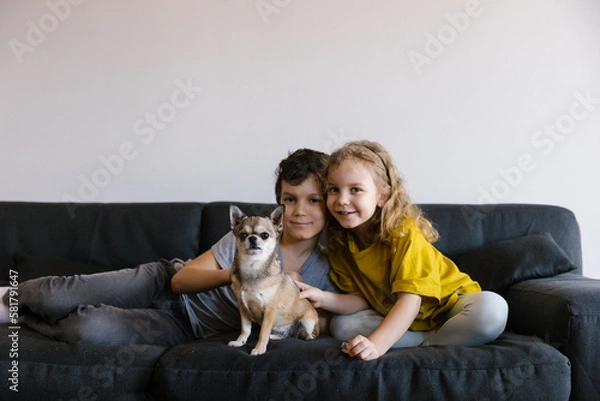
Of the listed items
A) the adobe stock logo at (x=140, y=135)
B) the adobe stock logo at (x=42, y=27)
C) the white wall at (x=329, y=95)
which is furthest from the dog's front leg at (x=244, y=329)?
the adobe stock logo at (x=42, y=27)

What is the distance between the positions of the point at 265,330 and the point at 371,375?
15.1 inches

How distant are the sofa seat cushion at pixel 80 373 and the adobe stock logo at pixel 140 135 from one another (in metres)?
1.53

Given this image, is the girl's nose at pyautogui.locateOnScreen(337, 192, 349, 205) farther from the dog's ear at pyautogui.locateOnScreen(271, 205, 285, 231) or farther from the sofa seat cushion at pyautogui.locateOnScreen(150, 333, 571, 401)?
the sofa seat cushion at pyautogui.locateOnScreen(150, 333, 571, 401)

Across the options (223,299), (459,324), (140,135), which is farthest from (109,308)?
(140,135)

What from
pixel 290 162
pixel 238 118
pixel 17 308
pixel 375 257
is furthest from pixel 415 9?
pixel 17 308

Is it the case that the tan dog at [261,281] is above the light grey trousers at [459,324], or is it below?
above

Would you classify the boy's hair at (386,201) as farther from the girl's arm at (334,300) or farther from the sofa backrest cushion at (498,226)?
the sofa backrest cushion at (498,226)

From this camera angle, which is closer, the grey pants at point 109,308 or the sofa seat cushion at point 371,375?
the sofa seat cushion at point 371,375

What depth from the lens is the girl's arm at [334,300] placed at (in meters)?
2.09

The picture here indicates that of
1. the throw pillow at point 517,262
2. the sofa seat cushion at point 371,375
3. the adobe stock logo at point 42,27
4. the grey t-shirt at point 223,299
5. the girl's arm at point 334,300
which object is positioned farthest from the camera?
the adobe stock logo at point 42,27

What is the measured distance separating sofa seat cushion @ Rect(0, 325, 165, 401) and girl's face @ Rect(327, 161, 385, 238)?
0.84 metres

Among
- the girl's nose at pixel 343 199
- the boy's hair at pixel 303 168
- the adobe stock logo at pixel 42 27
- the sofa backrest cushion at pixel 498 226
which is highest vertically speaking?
the adobe stock logo at pixel 42 27

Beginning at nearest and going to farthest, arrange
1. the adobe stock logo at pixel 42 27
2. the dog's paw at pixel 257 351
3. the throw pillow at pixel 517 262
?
the dog's paw at pixel 257 351 → the throw pillow at pixel 517 262 → the adobe stock logo at pixel 42 27

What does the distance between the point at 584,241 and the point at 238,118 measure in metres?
2.09
